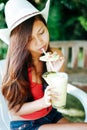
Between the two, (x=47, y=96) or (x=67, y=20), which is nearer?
→ (x=47, y=96)

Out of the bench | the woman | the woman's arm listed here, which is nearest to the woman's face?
the woman

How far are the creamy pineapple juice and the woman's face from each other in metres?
0.15

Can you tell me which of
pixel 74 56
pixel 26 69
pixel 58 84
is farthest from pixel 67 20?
pixel 58 84

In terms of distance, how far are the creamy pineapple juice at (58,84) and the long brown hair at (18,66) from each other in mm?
135

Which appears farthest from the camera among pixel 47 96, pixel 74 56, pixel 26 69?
pixel 74 56

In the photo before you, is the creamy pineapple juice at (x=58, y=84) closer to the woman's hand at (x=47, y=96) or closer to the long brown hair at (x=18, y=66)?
the woman's hand at (x=47, y=96)

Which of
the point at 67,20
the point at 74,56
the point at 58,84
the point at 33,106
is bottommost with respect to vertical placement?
the point at 74,56

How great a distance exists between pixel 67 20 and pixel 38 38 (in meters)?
5.24

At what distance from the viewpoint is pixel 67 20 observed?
735 cm

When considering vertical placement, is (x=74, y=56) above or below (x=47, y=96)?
below

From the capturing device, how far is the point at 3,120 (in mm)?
2539

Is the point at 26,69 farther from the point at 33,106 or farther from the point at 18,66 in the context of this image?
the point at 33,106

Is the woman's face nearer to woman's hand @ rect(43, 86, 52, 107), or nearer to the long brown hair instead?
the long brown hair

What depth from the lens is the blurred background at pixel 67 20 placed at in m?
6.95
